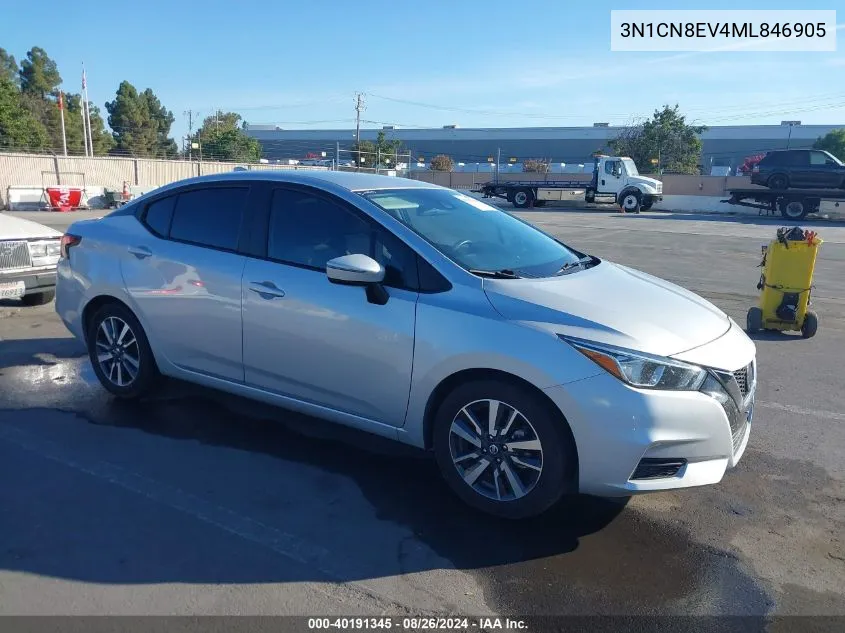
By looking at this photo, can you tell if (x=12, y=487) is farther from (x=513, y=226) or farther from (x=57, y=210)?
(x=57, y=210)

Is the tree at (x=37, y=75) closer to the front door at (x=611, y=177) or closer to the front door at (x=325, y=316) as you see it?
the front door at (x=611, y=177)

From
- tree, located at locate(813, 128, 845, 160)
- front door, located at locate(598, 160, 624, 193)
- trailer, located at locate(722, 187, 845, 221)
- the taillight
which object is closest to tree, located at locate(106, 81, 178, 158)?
front door, located at locate(598, 160, 624, 193)

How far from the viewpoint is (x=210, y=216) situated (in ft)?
15.4

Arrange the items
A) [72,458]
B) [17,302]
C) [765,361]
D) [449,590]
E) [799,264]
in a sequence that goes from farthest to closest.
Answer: [17,302], [799,264], [765,361], [72,458], [449,590]

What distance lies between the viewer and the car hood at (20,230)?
303 inches

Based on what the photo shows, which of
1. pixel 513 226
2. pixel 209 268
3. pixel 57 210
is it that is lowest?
pixel 57 210

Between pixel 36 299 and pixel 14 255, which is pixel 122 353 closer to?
pixel 14 255

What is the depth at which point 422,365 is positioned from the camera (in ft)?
11.9

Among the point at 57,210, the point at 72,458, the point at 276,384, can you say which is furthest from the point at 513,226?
the point at 57,210

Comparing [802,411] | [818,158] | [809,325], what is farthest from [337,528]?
[818,158]

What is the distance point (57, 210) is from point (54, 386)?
26.9 metres

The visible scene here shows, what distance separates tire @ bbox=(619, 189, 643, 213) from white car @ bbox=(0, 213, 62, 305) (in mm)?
31663

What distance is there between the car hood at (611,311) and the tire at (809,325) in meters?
4.47

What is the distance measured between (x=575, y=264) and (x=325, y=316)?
5.29ft
